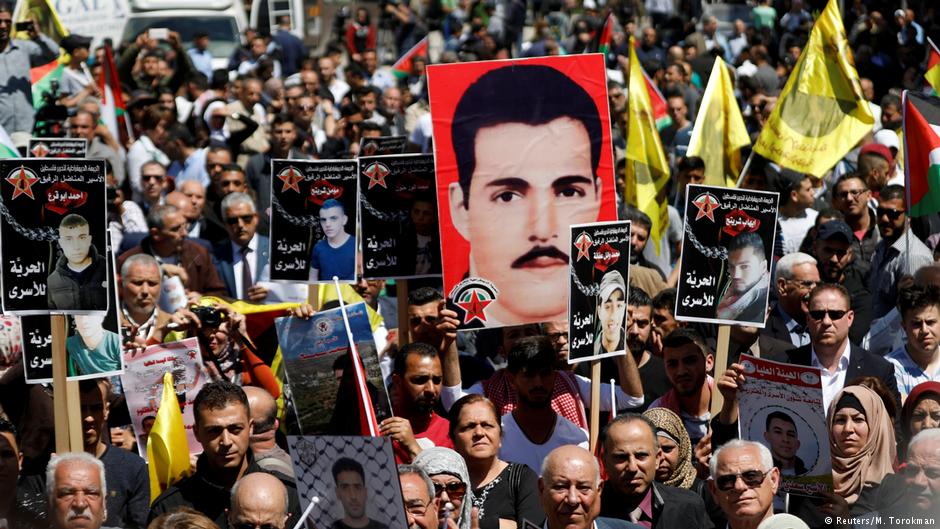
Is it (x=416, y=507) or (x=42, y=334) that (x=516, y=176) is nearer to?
(x=42, y=334)

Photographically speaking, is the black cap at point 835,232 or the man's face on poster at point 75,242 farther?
the black cap at point 835,232

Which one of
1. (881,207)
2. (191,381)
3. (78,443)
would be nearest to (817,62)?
(881,207)

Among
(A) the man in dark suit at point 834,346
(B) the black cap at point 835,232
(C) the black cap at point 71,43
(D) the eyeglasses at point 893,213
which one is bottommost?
(A) the man in dark suit at point 834,346

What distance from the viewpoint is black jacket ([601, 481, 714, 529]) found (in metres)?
6.20

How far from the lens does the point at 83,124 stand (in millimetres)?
12828

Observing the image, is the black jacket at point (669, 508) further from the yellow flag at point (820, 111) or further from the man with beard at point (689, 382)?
the yellow flag at point (820, 111)

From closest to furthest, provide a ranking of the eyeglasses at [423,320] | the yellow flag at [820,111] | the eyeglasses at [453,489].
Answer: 1. the eyeglasses at [453,489]
2. the eyeglasses at [423,320]
3. the yellow flag at [820,111]

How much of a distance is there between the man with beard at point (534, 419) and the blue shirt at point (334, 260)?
Result: 1.11 meters

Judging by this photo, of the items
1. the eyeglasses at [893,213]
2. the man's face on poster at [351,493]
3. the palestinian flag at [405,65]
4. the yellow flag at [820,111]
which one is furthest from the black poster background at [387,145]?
the palestinian flag at [405,65]

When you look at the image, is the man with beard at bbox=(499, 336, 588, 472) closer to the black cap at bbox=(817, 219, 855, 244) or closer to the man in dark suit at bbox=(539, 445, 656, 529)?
the man in dark suit at bbox=(539, 445, 656, 529)

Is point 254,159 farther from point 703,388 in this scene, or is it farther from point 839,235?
point 703,388

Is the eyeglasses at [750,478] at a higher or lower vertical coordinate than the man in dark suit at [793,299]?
lower

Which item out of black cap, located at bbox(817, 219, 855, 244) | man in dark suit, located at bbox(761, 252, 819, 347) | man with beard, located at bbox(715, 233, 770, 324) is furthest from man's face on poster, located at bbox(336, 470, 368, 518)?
black cap, located at bbox(817, 219, 855, 244)

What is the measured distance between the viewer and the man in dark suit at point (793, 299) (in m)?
8.55
